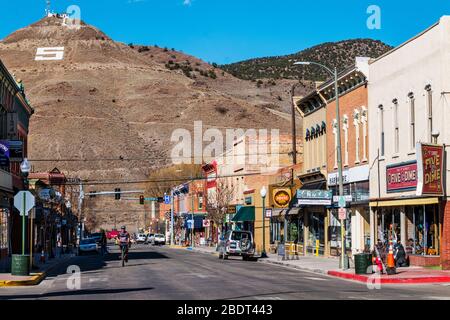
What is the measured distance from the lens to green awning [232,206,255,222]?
2803 inches

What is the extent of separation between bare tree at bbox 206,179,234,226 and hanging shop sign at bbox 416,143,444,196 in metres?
44.7

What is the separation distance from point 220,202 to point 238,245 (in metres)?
28.0

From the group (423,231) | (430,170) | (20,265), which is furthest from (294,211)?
(20,265)

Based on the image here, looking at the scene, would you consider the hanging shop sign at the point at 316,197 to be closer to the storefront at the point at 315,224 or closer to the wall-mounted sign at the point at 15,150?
the storefront at the point at 315,224

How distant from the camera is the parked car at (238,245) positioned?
171ft

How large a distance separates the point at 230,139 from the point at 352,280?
131517 mm

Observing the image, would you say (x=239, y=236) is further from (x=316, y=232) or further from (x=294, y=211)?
(x=316, y=232)

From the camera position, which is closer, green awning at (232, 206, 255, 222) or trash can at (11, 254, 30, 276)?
trash can at (11, 254, 30, 276)

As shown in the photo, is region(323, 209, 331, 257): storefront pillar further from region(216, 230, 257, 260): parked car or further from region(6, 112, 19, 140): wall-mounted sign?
region(6, 112, 19, 140): wall-mounted sign

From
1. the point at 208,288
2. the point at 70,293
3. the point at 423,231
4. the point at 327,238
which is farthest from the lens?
the point at 327,238

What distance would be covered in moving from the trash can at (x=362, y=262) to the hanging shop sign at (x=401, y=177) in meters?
5.08

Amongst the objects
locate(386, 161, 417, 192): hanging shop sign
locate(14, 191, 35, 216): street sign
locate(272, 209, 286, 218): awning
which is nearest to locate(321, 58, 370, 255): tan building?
locate(386, 161, 417, 192): hanging shop sign

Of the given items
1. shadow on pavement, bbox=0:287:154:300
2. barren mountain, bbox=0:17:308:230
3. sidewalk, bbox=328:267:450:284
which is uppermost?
barren mountain, bbox=0:17:308:230

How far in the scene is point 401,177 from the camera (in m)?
38.2
